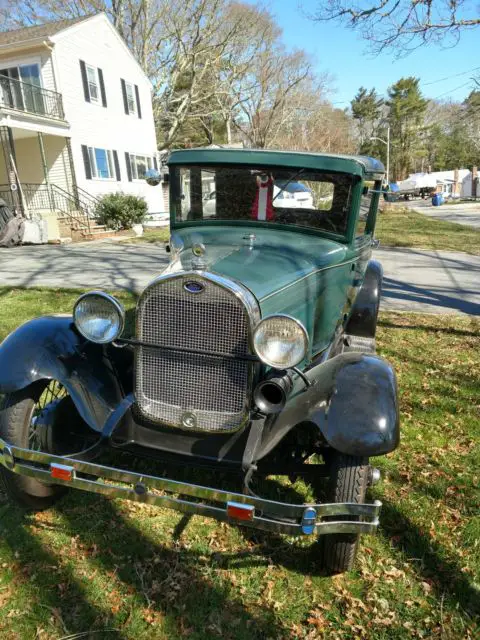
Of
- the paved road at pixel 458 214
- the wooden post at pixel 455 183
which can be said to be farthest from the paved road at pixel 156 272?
the wooden post at pixel 455 183

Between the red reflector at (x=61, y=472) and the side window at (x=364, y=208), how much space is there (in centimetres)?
269

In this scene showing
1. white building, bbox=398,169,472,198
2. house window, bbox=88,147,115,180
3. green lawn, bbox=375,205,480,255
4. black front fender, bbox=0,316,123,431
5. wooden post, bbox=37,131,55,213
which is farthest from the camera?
white building, bbox=398,169,472,198

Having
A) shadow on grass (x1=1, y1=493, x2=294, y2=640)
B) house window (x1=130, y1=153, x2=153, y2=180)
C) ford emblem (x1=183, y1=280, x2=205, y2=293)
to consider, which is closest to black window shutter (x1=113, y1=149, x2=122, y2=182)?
house window (x1=130, y1=153, x2=153, y2=180)

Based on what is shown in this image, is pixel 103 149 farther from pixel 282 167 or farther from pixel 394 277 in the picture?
pixel 282 167

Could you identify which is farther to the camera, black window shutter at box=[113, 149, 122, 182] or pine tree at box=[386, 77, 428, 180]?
pine tree at box=[386, 77, 428, 180]

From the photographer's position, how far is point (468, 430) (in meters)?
3.90

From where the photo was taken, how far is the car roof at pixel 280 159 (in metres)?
3.43

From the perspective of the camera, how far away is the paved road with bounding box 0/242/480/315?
7.95 m

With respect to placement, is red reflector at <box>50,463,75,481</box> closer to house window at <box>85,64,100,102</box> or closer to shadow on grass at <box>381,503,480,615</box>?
shadow on grass at <box>381,503,480,615</box>

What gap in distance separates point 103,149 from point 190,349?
20.5 m

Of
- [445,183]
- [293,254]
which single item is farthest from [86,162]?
[445,183]

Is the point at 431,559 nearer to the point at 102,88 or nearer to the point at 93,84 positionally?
the point at 93,84

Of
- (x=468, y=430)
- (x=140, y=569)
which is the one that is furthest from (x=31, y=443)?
(x=468, y=430)

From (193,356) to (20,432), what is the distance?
116 cm
